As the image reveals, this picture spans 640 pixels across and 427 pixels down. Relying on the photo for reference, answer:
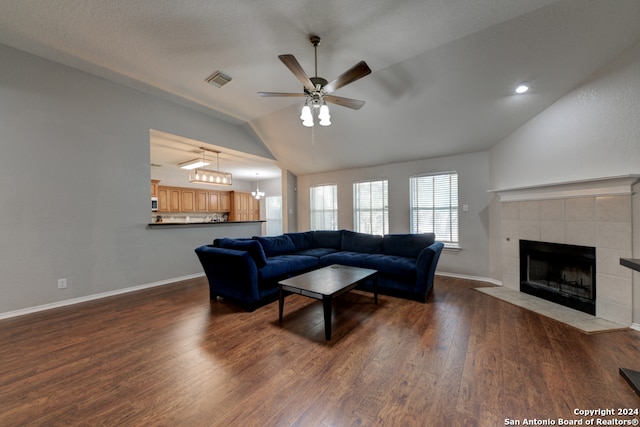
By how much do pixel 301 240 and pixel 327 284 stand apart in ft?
7.59

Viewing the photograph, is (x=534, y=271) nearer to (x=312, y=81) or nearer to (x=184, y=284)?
(x=312, y=81)

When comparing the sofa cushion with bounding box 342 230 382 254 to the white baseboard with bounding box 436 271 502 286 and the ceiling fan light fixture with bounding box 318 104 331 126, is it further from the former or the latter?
the ceiling fan light fixture with bounding box 318 104 331 126

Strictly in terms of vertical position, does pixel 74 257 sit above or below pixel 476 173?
below

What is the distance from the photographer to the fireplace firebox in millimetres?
2895

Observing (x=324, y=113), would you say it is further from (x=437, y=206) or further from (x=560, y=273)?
(x=560, y=273)

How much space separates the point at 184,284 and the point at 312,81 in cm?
385

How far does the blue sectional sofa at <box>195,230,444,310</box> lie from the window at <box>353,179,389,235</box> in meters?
1.10

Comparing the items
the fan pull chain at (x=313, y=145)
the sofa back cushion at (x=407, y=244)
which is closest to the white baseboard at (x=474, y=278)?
the sofa back cushion at (x=407, y=244)

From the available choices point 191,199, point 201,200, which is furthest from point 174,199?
point 201,200

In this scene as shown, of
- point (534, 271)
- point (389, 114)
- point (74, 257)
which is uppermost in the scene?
point (389, 114)

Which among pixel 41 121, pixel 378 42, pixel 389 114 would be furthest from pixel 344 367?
pixel 41 121

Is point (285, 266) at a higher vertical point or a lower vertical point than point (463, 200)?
lower

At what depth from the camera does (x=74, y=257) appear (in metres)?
3.31

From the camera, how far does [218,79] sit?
11.3ft
